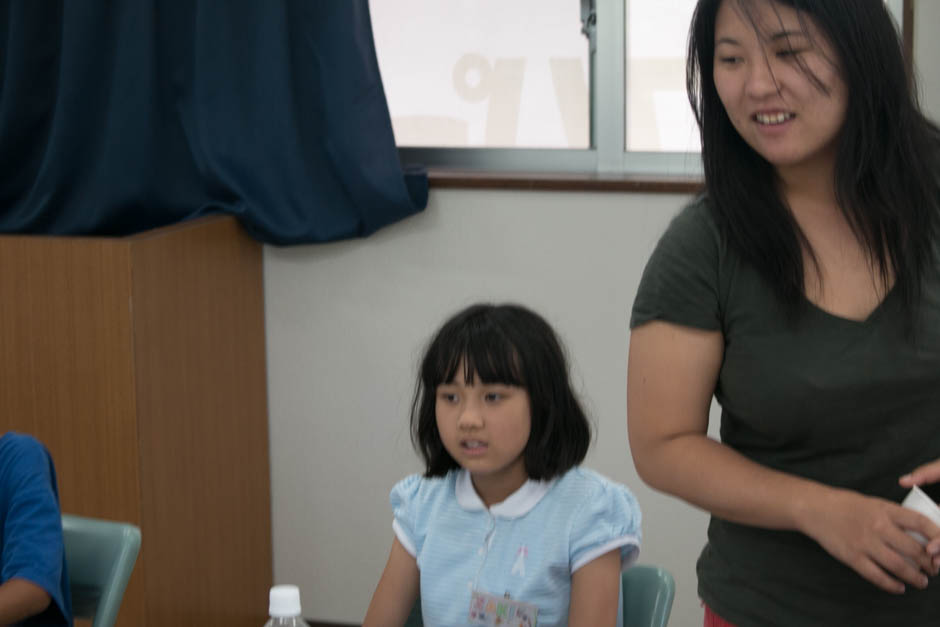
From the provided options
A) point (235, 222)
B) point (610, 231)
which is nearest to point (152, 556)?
point (235, 222)

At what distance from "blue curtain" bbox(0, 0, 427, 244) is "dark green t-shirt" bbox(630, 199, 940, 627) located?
6.25ft

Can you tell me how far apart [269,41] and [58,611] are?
5.58ft

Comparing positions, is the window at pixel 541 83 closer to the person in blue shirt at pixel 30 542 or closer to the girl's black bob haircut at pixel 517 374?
the girl's black bob haircut at pixel 517 374

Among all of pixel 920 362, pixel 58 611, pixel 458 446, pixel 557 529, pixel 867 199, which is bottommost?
pixel 58 611

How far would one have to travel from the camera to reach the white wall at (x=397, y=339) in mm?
3053

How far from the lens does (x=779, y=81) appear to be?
110 centimetres

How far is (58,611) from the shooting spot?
1693 millimetres

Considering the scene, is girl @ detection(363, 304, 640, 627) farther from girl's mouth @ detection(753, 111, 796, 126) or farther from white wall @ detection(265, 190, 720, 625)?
white wall @ detection(265, 190, 720, 625)

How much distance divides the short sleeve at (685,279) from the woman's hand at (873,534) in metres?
0.20

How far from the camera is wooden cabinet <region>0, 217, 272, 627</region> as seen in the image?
2658 millimetres

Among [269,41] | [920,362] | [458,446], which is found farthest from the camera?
[269,41]

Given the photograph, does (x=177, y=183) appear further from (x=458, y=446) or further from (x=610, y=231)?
(x=458, y=446)

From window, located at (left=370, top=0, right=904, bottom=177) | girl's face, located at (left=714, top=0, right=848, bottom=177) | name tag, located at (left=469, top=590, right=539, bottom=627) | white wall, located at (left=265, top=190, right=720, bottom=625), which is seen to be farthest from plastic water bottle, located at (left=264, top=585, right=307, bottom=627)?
window, located at (left=370, top=0, right=904, bottom=177)

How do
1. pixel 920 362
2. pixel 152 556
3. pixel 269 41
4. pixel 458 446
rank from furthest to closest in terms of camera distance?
pixel 269 41 → pixel 152 556 → pixel 458 446 → pixel 920 362
